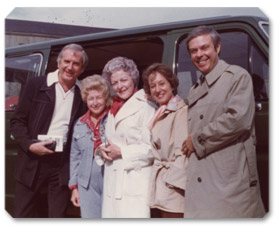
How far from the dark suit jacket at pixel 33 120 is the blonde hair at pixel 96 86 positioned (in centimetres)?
12

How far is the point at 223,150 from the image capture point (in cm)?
285

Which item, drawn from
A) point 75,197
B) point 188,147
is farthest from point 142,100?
point 75,197

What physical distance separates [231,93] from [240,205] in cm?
80

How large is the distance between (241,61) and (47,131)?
1.72 metres

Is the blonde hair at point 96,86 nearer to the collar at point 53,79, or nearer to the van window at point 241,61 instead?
the collar at point 53,79

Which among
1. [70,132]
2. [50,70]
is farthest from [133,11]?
[70,132]

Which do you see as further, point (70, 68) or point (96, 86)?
point (70, 68)

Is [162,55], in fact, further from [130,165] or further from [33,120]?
[33,120]

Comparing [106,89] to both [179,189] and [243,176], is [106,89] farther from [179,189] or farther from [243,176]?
[243,176]

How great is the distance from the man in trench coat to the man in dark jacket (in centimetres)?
106

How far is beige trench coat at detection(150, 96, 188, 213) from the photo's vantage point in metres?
2.81

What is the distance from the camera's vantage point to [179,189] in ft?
9.31

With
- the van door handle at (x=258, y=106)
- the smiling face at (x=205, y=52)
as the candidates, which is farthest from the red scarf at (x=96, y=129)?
the van door handle at (x=258, y=106)

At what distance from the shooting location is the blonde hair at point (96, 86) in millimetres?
3230
